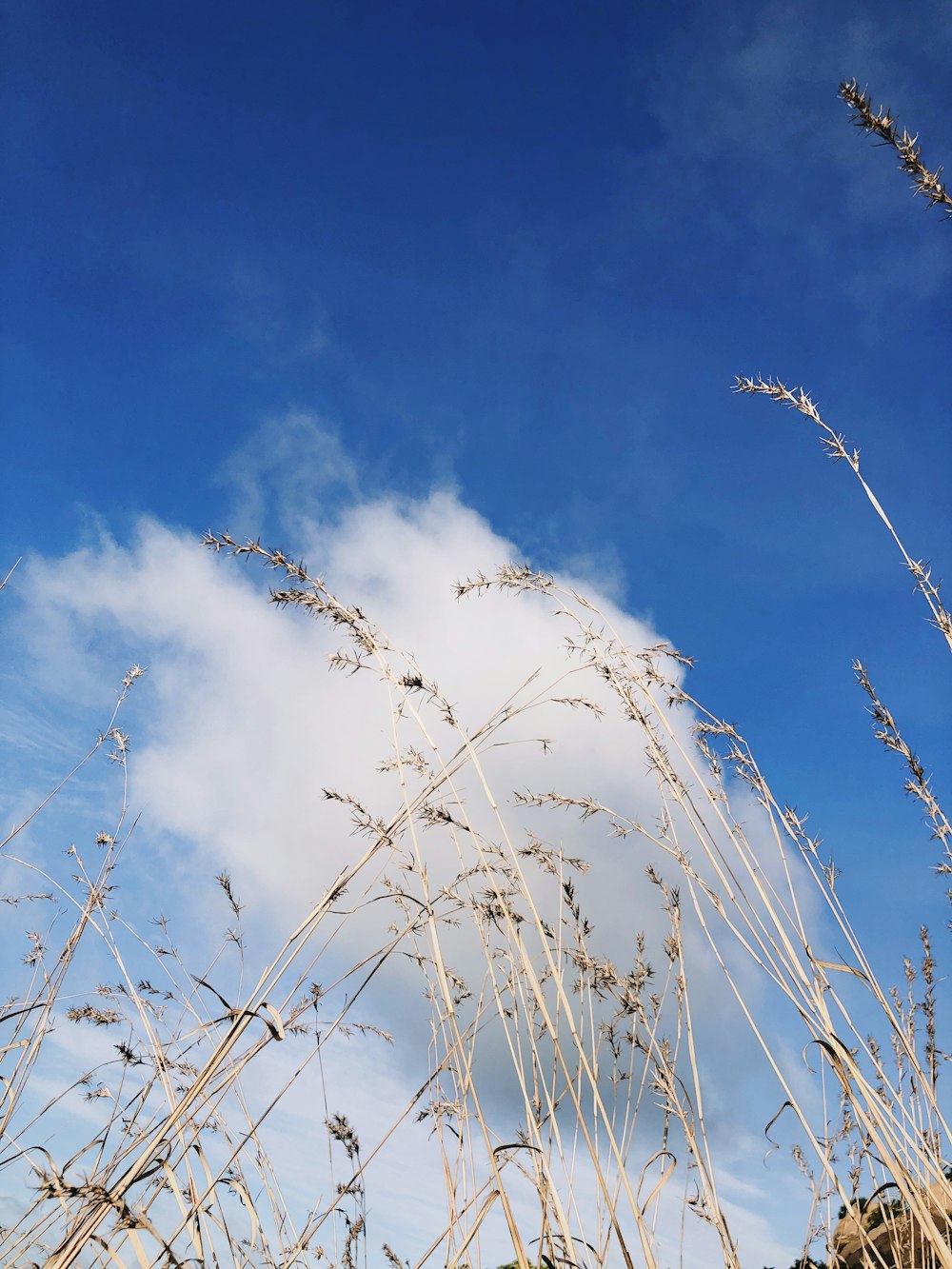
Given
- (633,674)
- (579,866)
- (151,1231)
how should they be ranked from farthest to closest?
(579,866), (633,674), (151,1231)

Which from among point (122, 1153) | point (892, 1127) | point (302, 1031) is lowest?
point (122, 1153)

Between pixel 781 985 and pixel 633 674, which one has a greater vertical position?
pixel 633 674

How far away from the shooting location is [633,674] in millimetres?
2268

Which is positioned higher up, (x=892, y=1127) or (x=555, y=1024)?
(x=555, y=1024)

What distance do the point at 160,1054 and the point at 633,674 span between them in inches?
62.6

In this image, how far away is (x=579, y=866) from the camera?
2600 mm

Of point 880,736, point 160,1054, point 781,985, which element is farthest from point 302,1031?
point 880,736

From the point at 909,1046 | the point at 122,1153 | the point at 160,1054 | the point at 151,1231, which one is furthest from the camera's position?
the point at 160,1054

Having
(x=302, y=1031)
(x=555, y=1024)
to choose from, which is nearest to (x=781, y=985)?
(x=555, y=1024)

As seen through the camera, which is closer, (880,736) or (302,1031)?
(880,736)

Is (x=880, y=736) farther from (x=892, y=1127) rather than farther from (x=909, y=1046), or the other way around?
(x=892, y=1127)

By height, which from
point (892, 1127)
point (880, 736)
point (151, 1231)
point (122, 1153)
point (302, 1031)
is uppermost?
point (880, 736)

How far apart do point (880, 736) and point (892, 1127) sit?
94 cm

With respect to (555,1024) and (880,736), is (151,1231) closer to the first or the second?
(555,1024)
